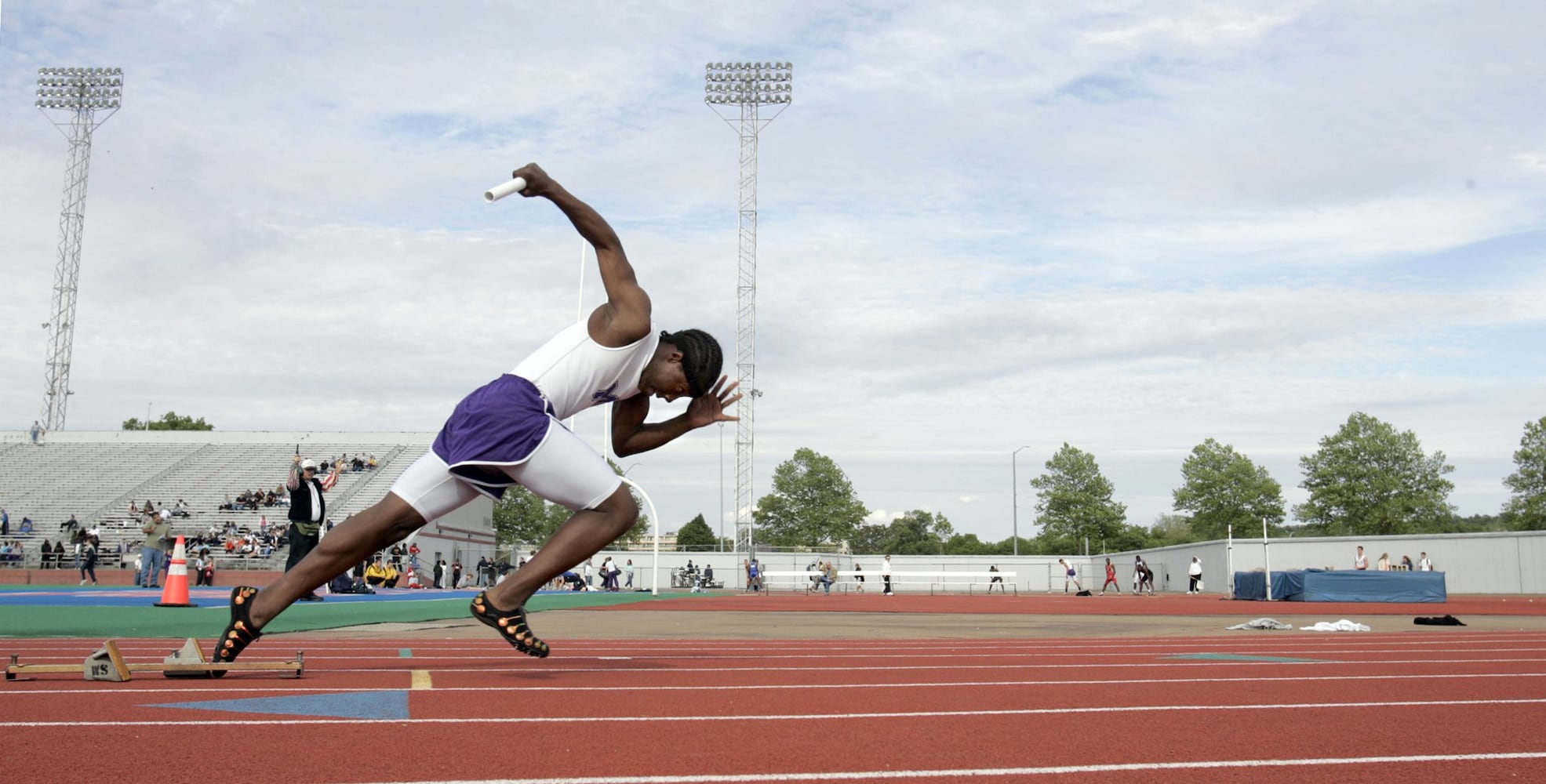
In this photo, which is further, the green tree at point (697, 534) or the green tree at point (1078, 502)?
the green tree at point (697, 534)

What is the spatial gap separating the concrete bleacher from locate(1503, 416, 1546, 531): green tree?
57.1 m

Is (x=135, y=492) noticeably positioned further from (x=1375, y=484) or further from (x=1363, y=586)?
(x=1375, y=484)

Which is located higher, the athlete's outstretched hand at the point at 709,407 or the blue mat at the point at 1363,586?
the athlete's outstretched hand at the point at 709,407

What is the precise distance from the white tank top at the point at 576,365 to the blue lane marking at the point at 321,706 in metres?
1.40

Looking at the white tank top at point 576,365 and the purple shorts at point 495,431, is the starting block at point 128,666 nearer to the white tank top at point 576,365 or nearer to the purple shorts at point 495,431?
the purple shorts at point 495,431

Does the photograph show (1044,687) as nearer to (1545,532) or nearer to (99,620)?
(99,620)

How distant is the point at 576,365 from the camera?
5.13 m

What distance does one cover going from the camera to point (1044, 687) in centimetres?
518

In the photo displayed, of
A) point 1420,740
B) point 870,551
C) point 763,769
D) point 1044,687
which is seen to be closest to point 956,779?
point 763,769

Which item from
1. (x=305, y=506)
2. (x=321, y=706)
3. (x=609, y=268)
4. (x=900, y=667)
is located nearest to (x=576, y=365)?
(x=609, y=268)

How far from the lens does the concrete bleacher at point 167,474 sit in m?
45.0

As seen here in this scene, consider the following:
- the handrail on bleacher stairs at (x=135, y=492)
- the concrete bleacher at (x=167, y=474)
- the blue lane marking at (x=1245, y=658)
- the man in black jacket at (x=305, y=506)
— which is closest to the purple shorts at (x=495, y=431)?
the blue lane marking at (x=1245, y=658)

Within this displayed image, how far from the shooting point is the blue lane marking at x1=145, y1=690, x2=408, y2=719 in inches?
154

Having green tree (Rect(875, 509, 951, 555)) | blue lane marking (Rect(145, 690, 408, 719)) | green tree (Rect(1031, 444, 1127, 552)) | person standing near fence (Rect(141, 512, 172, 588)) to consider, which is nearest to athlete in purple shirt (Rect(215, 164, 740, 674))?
blue lane marking (Rect(145, 690, 408, 719))
